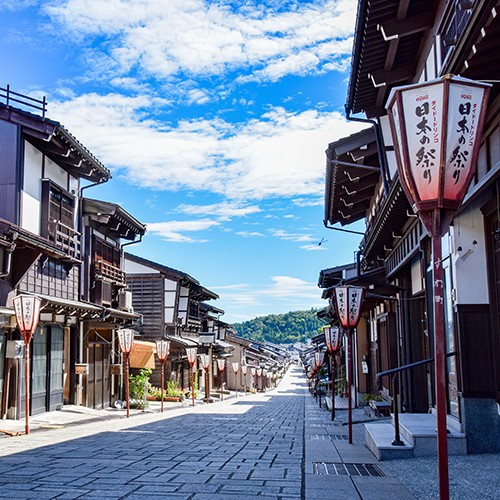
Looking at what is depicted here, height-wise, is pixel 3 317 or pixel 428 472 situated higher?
pixel 3 317

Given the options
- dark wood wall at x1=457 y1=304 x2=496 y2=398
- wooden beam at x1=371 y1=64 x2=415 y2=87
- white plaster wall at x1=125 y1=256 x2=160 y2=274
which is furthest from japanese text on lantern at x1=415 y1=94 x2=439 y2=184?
white plaster wall at x1=125 y1=256 x2=160 y2=274

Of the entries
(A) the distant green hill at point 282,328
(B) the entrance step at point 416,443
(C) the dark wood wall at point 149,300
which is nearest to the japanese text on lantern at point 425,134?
(B) the entrance step at point 416,443

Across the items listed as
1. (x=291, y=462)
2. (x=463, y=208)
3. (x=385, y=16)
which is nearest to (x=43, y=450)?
(x=291, y=462)

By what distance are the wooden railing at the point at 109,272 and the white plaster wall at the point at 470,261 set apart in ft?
52.4

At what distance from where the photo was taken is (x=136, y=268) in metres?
32.3

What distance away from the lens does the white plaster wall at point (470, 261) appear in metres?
8.23

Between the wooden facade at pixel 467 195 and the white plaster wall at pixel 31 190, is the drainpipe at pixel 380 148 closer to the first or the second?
the wooden facade at pixel 467 195

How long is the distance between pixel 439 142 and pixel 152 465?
6148mm

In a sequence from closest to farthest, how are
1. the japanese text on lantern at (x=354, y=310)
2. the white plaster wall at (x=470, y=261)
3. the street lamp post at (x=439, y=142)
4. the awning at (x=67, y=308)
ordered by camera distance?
the street lamp post at (x=439, y=142)
the white plaster wall at (x=470, y=261)
the japanese text on lantern at (x=354, y=310)
the awning at (x=67, y=308)

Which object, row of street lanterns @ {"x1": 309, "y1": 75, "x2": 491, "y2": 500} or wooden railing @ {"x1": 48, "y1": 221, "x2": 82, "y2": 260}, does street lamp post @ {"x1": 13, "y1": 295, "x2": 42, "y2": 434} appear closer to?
wooden railing @ {"x1": 48, "y1": 221, "x2": 82, "y2": 260}

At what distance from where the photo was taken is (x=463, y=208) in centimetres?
828

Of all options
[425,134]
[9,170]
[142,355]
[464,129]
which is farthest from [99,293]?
[464,129]

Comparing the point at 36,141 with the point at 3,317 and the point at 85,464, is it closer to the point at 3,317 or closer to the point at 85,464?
the point at 3,317

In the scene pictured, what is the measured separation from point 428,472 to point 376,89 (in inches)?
322
